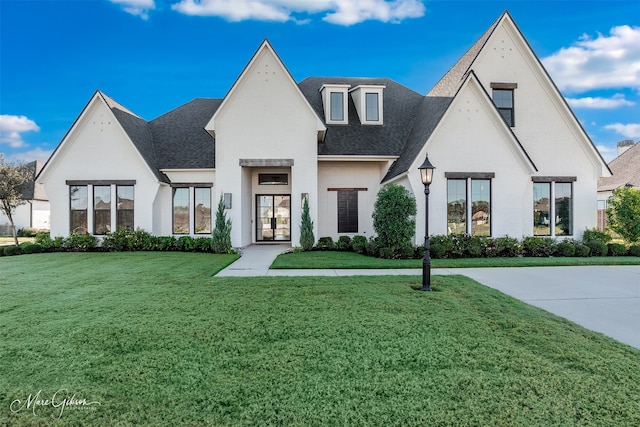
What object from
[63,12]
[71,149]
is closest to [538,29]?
[63,12]

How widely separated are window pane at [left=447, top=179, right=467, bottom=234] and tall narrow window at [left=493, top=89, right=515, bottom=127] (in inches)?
174

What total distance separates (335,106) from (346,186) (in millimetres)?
4402

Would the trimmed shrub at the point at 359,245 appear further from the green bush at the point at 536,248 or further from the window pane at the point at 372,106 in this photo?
the window pane at the point at 372,106

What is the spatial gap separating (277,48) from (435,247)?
444 inches

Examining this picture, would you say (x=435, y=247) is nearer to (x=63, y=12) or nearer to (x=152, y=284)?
(x=152, y=284)

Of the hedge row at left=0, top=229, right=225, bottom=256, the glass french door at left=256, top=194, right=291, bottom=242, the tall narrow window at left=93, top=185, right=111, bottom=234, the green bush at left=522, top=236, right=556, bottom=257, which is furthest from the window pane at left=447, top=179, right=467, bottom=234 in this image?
the tall narrow window at left=93, top=185, right=111, bottom=234

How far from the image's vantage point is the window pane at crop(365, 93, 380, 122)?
711 inches

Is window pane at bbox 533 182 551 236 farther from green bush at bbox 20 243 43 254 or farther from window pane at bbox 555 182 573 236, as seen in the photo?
green bush at bbox 20 243 43 254

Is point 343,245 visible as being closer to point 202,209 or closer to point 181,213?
point 202,209

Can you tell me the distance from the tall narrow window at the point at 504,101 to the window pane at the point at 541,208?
11.0 feet

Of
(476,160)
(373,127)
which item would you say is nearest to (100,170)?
(373,127)

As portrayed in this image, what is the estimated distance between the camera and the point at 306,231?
589 inches

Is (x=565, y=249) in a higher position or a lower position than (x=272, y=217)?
lower

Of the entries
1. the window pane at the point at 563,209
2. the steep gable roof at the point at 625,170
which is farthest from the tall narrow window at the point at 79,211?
the steep gable roof at the point at 625,170
